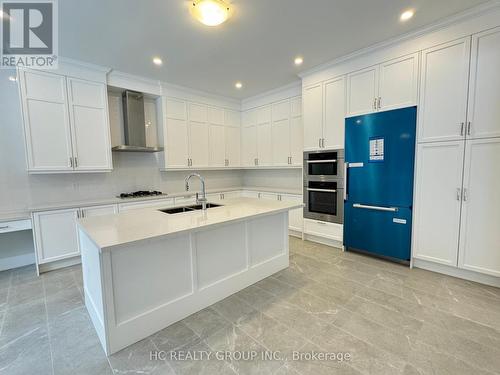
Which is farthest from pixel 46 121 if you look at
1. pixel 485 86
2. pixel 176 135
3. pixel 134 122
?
pixel 485 86

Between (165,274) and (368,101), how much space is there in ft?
10.5

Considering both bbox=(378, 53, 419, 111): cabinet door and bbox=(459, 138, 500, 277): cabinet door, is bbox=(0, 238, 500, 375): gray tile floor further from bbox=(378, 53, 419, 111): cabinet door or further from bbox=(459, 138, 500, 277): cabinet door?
bbox=(378, 53, 419, 111): cabinet door

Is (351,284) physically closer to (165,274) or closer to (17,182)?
(165,274)

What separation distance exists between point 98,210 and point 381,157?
13.1 ft

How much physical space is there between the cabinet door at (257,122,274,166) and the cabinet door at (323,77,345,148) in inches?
56.1

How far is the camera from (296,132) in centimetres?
423

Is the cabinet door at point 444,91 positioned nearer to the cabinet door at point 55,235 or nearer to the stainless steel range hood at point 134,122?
the stainless steel range hood at point 134,122

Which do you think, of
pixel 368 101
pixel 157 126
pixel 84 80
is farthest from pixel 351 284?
Result: pixel 84 80

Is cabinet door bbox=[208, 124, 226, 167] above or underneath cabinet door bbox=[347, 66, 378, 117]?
underneath

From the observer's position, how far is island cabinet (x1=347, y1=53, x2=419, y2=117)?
2.66m

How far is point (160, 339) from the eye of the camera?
1711mm

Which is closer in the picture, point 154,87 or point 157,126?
point 154,87

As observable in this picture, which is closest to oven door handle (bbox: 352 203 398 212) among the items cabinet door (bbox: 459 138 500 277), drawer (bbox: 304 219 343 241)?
drawer (bbox: 304 219 343 241)

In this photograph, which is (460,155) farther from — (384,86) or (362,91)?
(362,91)
